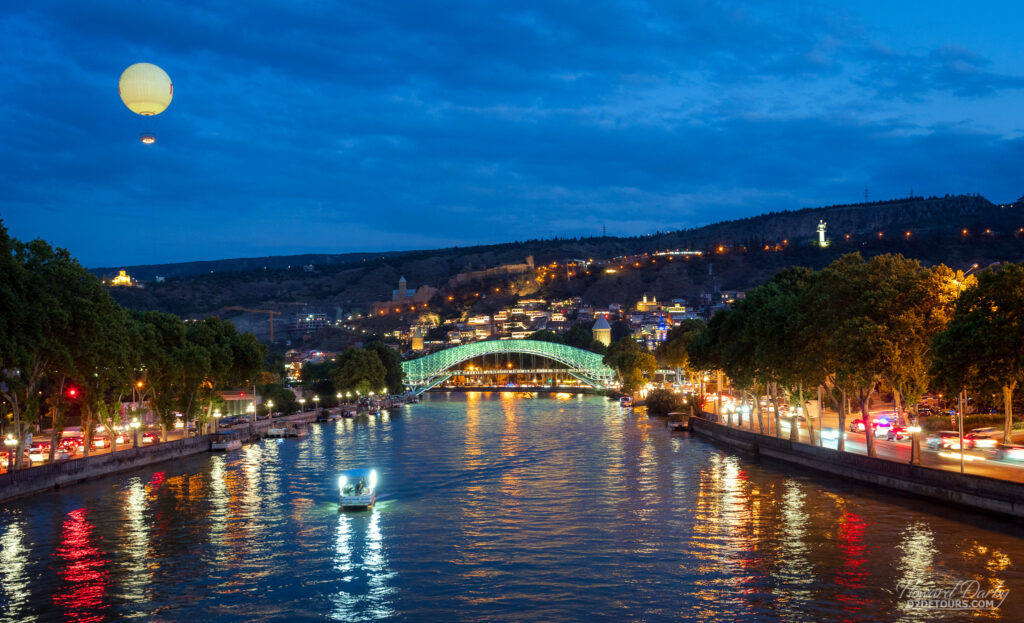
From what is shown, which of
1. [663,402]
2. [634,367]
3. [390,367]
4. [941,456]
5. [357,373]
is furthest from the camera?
[390,367]

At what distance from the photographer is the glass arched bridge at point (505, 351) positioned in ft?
478

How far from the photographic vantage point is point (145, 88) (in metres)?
27.5

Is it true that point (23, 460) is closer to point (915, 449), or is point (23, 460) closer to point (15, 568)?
point (15, 568)

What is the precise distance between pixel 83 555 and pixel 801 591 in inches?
839

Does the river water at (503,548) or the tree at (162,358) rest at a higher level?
the tree at (162,358)

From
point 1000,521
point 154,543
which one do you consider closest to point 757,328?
point 1000,521

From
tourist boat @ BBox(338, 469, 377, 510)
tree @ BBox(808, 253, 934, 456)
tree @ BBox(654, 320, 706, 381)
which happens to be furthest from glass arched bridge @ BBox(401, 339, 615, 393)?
tourist boat @ BBox(338, 469, 377, 510)

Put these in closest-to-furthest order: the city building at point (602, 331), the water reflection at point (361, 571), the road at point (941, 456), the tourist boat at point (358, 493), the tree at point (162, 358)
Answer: the water reflection at point (361, 571) < the road at point (941, 456) < the tourist boat at point (358, 493) < the tree at point (162, 358) < the city building at point (602, 331)

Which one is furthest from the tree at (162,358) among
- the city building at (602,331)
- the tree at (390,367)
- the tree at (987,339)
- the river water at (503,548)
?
the city building at (602,331)

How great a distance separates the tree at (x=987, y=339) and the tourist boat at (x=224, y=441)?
4457cm

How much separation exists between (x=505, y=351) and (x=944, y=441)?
4523 inches

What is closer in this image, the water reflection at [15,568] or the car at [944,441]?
the water reflection at [15,568]

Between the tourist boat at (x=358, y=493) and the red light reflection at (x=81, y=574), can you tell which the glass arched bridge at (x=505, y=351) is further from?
the red light reflection at (x=81, y=574)

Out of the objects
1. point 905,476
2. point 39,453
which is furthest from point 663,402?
point 39,453
